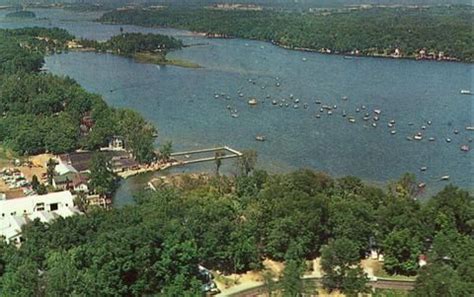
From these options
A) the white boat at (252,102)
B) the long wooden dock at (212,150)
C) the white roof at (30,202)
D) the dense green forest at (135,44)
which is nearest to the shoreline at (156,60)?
the dense green forest at (135,44)

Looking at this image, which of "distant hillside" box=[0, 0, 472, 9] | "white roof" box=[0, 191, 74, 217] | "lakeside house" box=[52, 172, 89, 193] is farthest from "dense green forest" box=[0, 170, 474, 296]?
"distant hillside" box=[0, 0, 472, 9]

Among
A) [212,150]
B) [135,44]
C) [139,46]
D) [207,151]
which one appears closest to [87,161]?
[207,151]

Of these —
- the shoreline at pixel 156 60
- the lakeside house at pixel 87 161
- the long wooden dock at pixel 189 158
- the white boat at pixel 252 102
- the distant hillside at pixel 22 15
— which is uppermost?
the distant hillside at pixel 22 15

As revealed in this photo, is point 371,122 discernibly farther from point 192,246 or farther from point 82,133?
point 192,246

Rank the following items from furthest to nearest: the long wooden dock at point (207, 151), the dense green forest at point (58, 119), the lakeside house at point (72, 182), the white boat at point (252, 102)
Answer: the white boat at point (252, 102)
the dense green forest at point (58, 119)
the long wooden dock at point (207, 151)
the lakeside house at point (72, 182)

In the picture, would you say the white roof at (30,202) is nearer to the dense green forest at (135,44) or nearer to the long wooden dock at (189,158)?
the long wooden dock at (189,158)

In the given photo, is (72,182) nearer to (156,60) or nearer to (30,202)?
(30,202)
